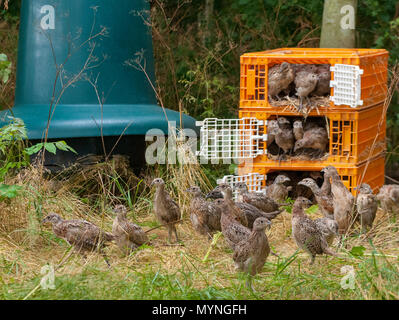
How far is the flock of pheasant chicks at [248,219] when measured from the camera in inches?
201

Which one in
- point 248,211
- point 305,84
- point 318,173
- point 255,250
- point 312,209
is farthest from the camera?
point 318,173

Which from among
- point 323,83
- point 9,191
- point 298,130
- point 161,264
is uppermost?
point 323,83

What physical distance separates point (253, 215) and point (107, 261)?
1.56 m

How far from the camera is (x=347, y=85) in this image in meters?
7.38

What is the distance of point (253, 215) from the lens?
639 cm

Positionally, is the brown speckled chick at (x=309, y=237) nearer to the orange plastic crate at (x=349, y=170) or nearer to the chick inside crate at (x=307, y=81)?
the orange plastic crate at (x=349, y=170)

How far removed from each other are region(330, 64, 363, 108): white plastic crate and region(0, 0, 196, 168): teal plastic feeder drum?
1607mm

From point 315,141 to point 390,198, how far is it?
1.20 m

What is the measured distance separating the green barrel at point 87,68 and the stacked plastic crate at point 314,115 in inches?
25.6

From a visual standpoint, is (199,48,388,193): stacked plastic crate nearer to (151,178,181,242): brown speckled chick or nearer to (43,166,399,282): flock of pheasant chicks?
(43,166,399,282): flock of pheasant chicks

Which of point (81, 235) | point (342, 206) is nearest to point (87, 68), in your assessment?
point (81, 235)

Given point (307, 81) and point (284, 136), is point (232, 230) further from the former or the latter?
point (307, 81)

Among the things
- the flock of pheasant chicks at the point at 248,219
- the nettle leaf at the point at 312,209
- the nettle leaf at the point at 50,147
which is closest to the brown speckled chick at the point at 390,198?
the flock of pheasant chicks at the point at 248,219

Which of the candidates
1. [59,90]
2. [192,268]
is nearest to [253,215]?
[192,268]
